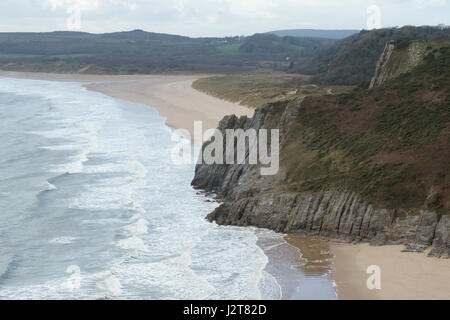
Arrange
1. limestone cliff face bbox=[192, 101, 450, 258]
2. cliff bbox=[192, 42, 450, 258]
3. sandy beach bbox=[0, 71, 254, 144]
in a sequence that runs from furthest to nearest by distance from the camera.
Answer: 1. sandy beach bbox=[0, 71, 254, 144]
2. cliff bbox=[192, 42, 450, 258]
3. limestone cliff face bbox=[192, 101, 450, 258]

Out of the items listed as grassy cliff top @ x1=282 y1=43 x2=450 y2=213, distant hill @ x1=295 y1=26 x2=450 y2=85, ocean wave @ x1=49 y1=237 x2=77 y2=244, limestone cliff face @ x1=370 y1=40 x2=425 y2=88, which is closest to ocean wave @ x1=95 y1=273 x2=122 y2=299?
ocean wave @ x1=49 y1=237 x2=77 y2=244

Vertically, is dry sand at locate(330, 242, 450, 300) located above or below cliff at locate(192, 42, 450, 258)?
below

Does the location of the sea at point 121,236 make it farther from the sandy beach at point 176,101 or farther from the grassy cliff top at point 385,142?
the sandy beach at point 176,101

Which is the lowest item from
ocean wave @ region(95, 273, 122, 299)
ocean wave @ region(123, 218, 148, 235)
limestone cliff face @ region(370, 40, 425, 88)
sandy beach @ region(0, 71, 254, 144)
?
ocean wave @ region(95, 273, 122, 299)

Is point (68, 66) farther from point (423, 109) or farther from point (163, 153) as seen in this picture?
point (423, 109)

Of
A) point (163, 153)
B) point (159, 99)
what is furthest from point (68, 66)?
point (163, 153)

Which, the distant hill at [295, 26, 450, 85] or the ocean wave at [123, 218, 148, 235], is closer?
the ocean wave at [123, 218, 148, 235]

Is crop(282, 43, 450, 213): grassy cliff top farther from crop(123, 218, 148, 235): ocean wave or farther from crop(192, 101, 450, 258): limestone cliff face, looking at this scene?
crop(123, 218, 148, 235): ocean wave
